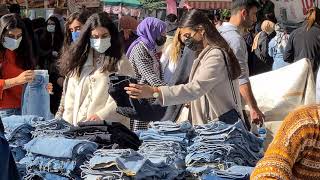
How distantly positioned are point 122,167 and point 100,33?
1.66 meters

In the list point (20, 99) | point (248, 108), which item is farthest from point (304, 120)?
point (20, 99)

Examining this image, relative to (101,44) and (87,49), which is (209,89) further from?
(87,49)

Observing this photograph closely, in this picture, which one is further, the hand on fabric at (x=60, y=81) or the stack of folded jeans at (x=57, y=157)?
the hand on fabric at (x=60, y=81)

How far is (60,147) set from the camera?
328cm

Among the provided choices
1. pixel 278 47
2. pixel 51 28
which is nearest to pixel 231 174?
pixel 51 28

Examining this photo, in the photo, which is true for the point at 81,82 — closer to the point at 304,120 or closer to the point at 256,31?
the point at 304,120

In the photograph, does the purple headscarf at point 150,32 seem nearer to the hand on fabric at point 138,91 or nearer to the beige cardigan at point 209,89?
the beige cardigan at point 209,89

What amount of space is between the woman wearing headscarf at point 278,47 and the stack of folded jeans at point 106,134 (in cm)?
648

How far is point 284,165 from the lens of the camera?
2.15 m

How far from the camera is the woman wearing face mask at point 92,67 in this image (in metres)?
4.40

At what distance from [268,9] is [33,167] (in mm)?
11229

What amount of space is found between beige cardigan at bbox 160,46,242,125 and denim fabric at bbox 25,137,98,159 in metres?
0.74

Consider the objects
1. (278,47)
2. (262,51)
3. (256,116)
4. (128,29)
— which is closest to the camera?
(256,116)

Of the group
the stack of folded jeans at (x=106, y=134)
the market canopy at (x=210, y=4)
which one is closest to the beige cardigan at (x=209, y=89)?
the stack of folded jeans at (x=106, y=134)
